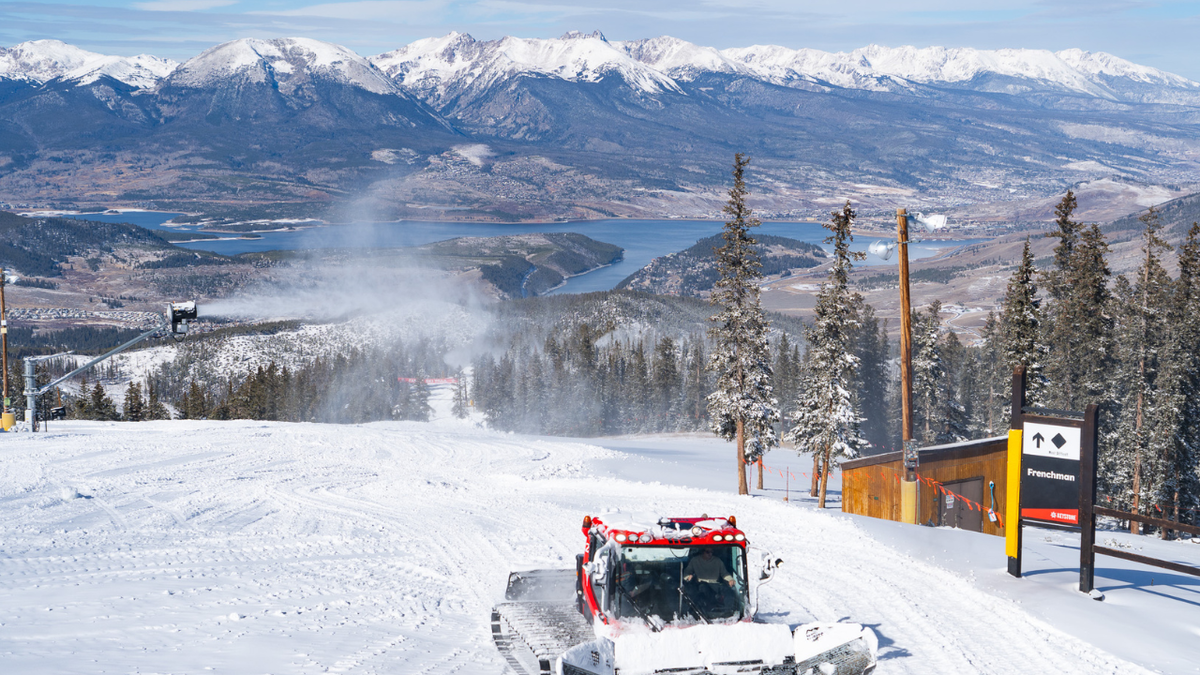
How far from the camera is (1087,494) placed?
14320 millimetres

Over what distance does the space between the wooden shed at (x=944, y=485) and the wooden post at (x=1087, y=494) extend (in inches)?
450

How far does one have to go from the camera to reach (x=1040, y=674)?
435 inches

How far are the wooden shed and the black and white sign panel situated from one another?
1095 cm

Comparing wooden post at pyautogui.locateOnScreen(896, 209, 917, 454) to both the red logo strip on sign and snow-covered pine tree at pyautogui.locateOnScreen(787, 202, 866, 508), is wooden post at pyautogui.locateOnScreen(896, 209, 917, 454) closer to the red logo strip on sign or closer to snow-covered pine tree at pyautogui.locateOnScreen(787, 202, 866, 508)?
the red logo strip on sign

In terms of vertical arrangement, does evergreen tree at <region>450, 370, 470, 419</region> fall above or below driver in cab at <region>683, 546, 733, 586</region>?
below

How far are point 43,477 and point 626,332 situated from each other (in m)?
127

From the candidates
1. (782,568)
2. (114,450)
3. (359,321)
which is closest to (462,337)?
(359,321)

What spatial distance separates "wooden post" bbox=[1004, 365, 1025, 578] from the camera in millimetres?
15305

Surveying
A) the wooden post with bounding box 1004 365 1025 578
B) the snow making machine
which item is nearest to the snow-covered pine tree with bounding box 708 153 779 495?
the wooden post with bounding box 1004 365 1025 578

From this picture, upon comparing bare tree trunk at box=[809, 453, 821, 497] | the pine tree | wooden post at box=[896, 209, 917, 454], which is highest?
wooden post at box=[896, 209, 917, 454]

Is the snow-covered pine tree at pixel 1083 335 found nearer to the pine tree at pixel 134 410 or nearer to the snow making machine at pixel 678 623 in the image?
the snow making machine at pixel 678 623

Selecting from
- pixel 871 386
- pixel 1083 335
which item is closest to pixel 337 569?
pixel 1083 335

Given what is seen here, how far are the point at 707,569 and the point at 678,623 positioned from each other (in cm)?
70

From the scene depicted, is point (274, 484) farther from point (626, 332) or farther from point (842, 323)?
point (626, 332)
